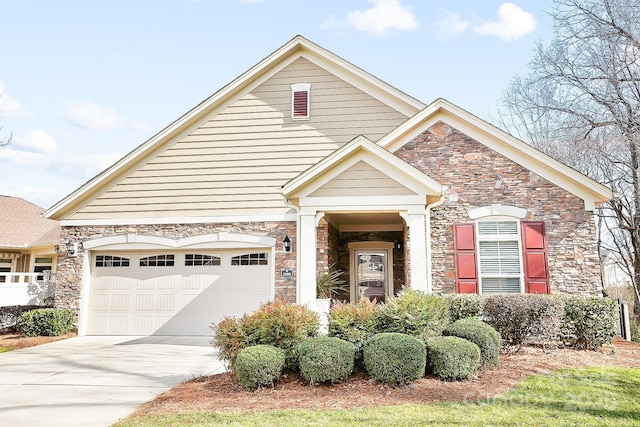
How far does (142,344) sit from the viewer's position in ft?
33.5

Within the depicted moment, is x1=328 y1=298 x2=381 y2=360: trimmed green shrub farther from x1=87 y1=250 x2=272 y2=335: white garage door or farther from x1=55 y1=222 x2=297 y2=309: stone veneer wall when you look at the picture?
x1=87 y1=250 x2=272 y2=335: white garage door

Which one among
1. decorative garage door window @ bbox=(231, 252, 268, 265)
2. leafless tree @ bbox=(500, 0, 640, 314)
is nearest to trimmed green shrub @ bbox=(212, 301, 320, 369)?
decorative garage door window @ bbox=(231, 252, 268, 265)

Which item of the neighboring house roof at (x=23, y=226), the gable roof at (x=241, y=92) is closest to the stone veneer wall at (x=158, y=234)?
the gable roof at (x=241, y=92)

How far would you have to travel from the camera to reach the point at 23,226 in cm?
1958

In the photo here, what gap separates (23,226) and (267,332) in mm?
17673

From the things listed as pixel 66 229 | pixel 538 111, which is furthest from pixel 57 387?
pixel 538 111

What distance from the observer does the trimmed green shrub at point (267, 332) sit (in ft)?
21.0

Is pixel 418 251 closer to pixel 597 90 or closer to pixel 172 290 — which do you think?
pixel 172 290

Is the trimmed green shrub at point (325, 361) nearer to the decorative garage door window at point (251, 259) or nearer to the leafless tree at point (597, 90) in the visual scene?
the decorative garage door window at point (251, 259)

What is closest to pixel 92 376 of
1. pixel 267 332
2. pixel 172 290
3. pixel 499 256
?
pixel 267 332

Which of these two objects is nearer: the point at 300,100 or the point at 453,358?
the point at 453,358

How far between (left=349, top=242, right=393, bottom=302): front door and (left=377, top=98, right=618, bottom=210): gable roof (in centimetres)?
309

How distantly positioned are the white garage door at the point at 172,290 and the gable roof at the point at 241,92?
1718mm

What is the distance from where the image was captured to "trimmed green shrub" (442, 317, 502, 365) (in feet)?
21.7
